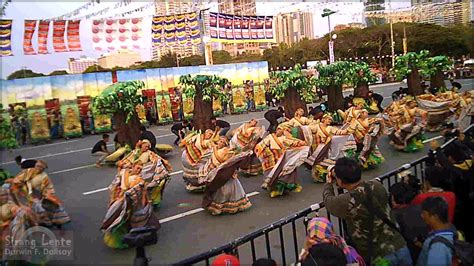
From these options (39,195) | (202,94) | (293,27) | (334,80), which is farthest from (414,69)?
(293,27)

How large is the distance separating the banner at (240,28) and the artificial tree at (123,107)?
1340cm

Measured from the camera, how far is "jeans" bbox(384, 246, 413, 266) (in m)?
2.95

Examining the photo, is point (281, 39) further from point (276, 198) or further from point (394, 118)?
point (276, 198)

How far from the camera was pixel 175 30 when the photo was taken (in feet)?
68.2

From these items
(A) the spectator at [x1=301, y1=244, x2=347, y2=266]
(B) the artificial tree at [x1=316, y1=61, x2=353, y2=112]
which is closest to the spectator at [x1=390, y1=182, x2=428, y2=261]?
(A) the spectator at [x1=301, y1=244, x2=347, y2=266]

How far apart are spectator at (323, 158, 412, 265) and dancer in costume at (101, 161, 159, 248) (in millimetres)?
2716

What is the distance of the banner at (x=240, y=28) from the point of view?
22772 mm

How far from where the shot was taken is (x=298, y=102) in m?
13.2

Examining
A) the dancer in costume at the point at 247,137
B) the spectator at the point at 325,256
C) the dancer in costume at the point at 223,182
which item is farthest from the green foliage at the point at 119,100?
the spectator at the point at 325,256

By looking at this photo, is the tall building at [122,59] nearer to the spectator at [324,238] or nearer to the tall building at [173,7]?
the tall building at [173,7]

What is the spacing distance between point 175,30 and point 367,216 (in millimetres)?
19072

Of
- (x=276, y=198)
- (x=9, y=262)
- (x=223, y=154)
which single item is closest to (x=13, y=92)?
(x=9, y=262)

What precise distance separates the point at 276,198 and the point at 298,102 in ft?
20.7

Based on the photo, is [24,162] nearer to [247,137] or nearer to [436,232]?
[436,232]
